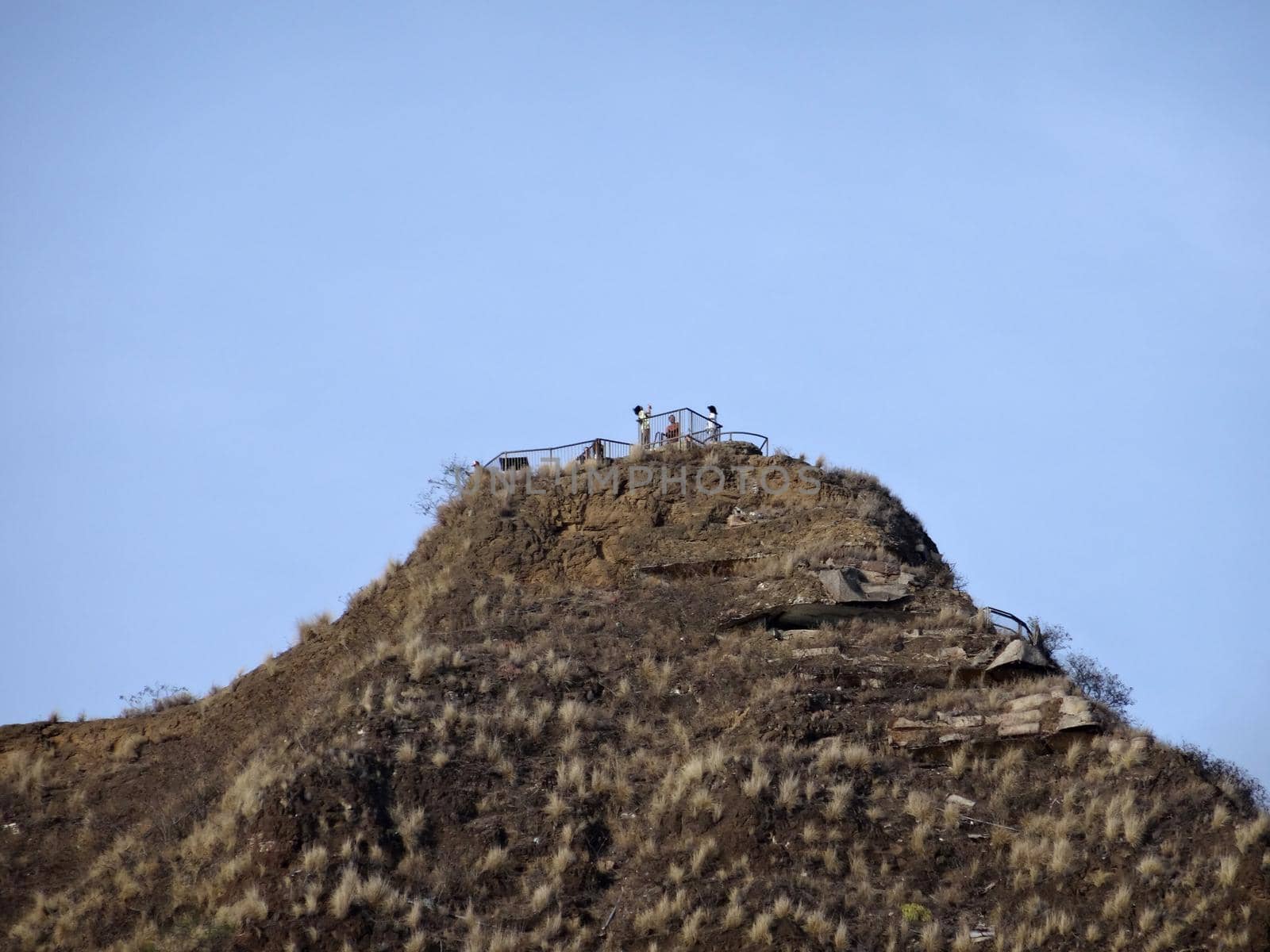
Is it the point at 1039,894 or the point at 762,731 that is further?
the point at 762,731

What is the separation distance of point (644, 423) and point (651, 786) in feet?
51.8

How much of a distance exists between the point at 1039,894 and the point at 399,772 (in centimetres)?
1174

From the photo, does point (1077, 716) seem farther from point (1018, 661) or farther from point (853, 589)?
point (853, 589)

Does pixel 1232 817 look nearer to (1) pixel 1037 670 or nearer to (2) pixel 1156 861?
(2) pixel 1156 861

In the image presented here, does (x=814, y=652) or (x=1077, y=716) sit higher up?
(x=814, y=652)

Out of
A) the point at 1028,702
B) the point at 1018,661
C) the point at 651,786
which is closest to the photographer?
the point at 651,786

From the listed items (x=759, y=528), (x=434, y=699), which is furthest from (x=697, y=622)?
(x=434, y=699)

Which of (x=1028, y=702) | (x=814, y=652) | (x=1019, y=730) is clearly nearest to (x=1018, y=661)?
(x=1028, y=702)

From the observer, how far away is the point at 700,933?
26734 mm

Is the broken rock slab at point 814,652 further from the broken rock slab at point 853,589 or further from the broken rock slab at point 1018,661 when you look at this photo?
Result: the broken rock slab at point 1018,661

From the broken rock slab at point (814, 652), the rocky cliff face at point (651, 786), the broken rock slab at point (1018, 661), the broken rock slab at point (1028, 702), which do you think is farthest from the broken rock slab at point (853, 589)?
the broken rock slab at point (1028, 702)

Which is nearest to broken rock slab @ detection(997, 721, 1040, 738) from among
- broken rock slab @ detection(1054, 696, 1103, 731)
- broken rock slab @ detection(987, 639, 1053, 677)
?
broken rock slab @ detection(1054, 696, 1103, 731)

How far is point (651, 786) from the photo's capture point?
30.7 m

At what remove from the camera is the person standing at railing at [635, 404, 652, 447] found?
44322mm
